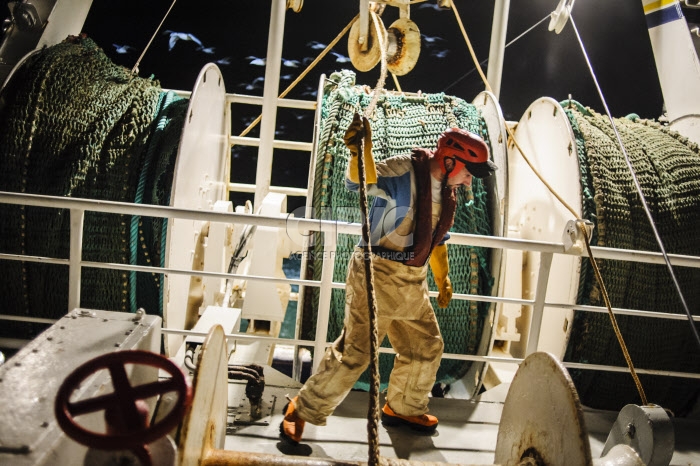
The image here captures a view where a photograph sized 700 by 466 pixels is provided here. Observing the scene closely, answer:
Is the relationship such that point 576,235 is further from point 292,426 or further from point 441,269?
point 292,426

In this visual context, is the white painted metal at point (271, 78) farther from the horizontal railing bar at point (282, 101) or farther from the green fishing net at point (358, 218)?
the green fishing net at point (358, 218)

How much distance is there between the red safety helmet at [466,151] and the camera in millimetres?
1981

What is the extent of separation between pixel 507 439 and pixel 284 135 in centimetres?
1308

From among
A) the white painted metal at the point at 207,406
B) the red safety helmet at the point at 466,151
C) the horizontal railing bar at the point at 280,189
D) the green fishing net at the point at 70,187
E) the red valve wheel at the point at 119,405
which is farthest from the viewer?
the horizontal railing bar at the point at 280,189

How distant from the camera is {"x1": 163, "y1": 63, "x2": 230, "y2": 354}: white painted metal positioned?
2.87 metres

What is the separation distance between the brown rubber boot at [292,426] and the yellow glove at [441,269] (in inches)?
34.5

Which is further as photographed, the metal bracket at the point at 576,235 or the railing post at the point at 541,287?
the railing post at the point at 541,287

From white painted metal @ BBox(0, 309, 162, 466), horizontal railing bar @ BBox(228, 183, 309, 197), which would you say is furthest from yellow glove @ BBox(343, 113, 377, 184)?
horizontal railing bar @ BBox(228, 183, 309, 197)

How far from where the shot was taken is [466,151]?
6.54 feet

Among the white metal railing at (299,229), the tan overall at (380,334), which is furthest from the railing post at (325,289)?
the tan overall at (380,334)

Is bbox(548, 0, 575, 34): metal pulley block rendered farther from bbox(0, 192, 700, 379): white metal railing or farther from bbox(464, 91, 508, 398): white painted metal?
bbox(0, 192, 700, 379): white metal railing

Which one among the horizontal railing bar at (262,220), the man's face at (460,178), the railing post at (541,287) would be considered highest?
the man's face at (460,178)

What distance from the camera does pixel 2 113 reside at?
3.08 metres

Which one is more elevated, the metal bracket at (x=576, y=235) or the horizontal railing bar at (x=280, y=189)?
the horizontal railing bar at (x=280, y=189)
